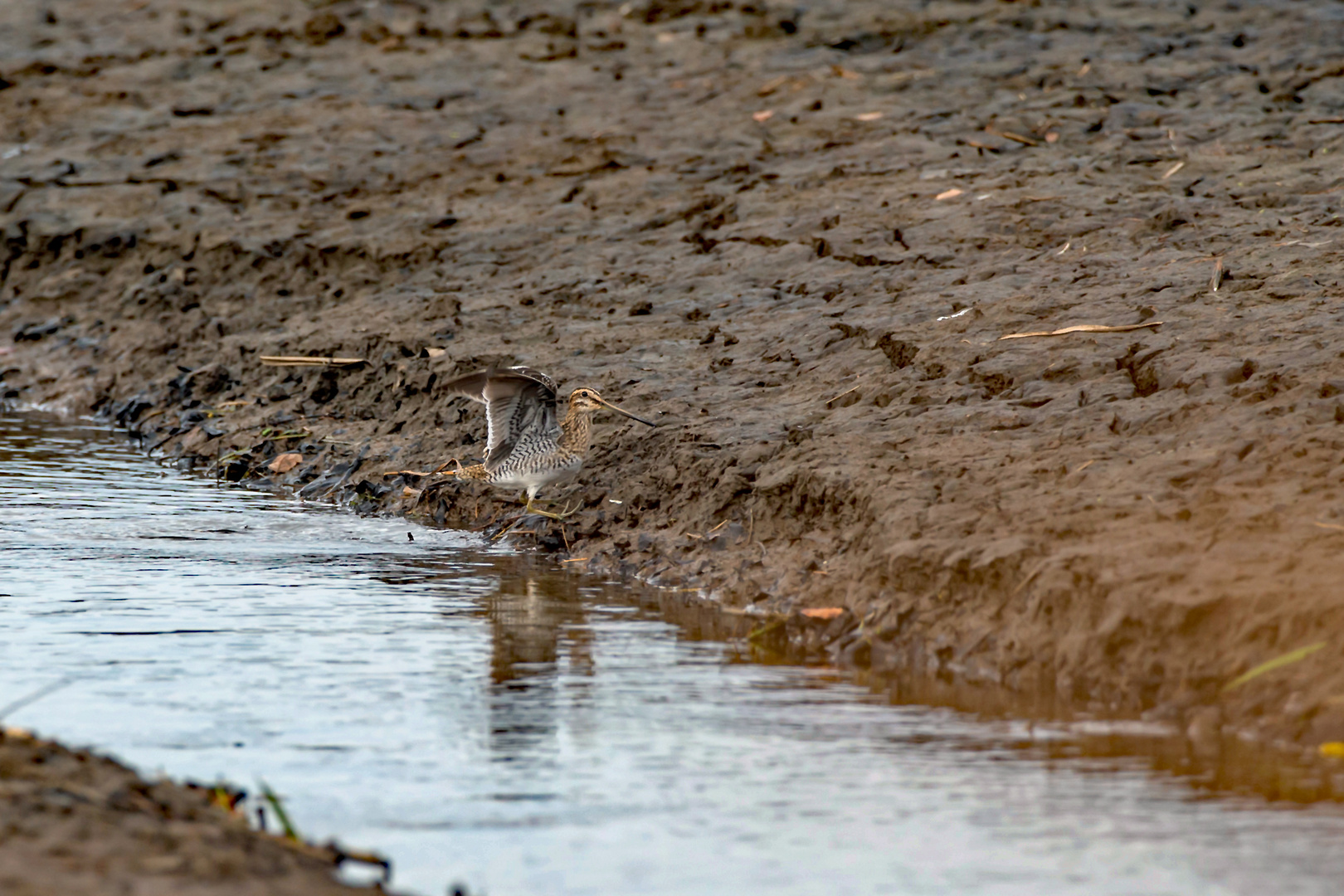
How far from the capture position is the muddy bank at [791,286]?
20.1 ft

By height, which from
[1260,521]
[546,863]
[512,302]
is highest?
[512,302]

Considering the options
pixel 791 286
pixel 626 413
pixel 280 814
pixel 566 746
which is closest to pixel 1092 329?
pixel 626 413

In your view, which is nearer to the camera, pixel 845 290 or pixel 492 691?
pixel 492 691

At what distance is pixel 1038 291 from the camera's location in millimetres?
8852

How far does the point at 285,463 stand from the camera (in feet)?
32.8

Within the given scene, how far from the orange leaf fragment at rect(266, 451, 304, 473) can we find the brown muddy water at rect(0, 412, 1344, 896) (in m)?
2.14

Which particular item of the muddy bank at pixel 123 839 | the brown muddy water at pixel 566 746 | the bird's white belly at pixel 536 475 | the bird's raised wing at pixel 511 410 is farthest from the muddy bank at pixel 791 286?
the muddy bank at pixel 123 839

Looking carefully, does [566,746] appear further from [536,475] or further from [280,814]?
[536,475]

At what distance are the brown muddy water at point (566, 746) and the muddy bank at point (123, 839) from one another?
0.29 meters

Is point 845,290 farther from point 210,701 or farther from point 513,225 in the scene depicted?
point 210,701

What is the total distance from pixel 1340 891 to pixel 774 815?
4.51 feet

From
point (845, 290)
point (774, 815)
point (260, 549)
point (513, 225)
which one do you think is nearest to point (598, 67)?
point (513, 225)

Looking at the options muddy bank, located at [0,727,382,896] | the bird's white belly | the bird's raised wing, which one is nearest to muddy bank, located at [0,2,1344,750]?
the bird's white belly

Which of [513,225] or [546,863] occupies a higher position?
[513,225]
